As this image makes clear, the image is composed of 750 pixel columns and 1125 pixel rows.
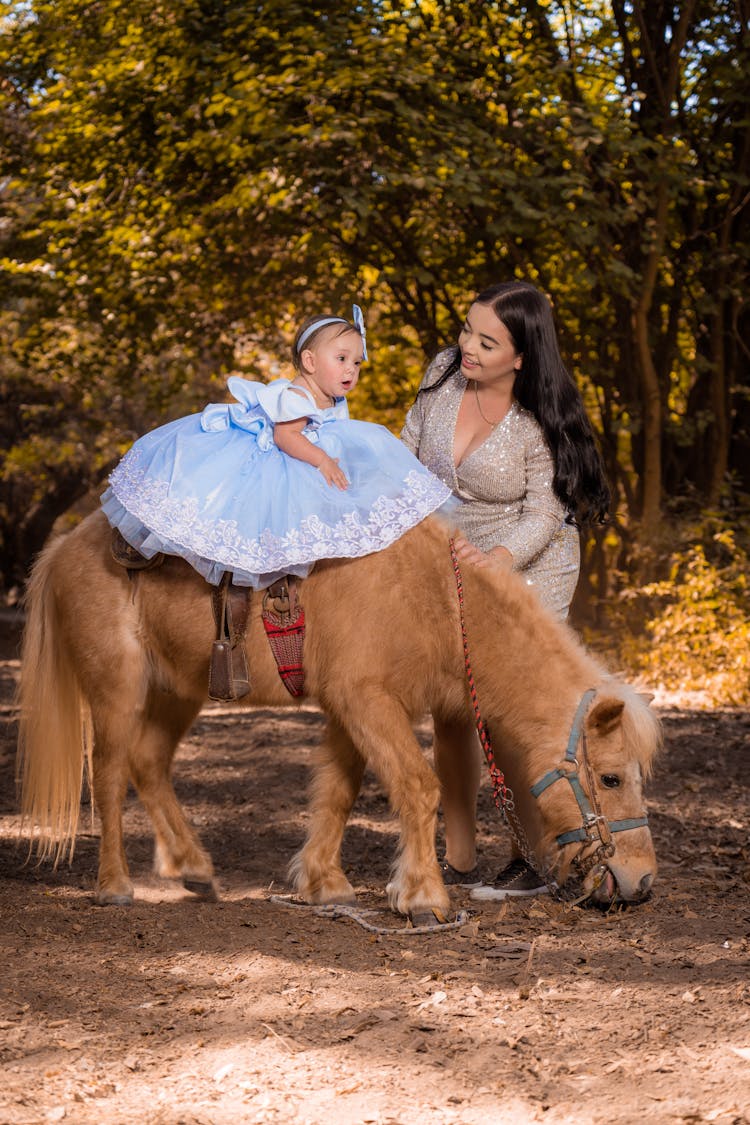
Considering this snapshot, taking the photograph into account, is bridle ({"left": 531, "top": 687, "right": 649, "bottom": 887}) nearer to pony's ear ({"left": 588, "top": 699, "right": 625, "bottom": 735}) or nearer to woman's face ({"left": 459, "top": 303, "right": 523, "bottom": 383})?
pony's ear ({"left": 588, "top": 699, "right": 625, "bottom": 735})

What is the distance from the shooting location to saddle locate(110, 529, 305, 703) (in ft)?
13.1

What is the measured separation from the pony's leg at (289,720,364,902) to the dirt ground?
0.13m

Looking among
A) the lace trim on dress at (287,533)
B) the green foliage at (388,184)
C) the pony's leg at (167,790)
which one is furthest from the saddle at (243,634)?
the green foliage at (388,184)

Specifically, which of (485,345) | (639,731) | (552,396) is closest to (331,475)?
(485,345)

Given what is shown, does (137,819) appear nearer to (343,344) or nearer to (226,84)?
(343,344)

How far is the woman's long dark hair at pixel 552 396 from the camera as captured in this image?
13.9 ft

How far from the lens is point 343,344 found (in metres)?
4.07

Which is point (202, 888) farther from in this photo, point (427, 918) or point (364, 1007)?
point (364, 1007)

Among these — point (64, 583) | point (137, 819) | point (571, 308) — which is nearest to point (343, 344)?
point (64, 583)

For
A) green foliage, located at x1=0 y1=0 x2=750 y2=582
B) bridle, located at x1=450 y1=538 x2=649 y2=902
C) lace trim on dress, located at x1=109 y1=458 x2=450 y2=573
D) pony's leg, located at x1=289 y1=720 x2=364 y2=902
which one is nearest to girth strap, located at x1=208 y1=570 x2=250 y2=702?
lace trim on dress, located at x1=109 y1=458 x2=450 y2=573

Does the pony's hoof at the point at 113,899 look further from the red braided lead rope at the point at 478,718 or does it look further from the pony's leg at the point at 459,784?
the red braided lead rope at the point at 478,718

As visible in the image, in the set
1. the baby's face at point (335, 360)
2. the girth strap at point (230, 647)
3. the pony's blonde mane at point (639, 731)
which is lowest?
the pony's blonde mane at point (639, 731)

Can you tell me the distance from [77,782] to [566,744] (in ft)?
6.58

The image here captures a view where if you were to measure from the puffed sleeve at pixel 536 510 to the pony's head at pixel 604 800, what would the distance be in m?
0.67
